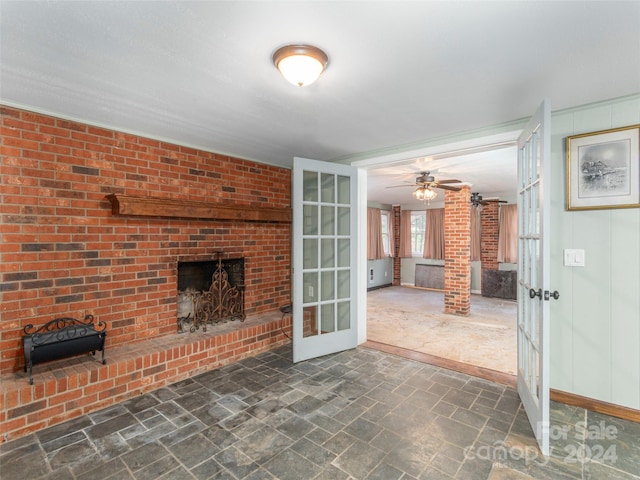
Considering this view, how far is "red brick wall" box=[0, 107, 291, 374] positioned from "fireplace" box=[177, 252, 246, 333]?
14 cm

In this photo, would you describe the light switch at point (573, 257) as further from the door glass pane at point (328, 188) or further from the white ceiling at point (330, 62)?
the door glass pane at point (328, 188)

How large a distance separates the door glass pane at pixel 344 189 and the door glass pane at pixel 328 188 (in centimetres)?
9

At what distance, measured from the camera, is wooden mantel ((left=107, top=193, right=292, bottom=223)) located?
9.25ft

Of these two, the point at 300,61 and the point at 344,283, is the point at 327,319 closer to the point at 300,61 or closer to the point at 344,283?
the point at 344,283

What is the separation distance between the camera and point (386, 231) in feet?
30.6

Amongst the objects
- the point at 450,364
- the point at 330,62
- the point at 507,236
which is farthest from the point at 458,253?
the point at 330,62

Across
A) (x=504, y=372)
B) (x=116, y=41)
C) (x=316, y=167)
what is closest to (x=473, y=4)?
(x=116, y=41)

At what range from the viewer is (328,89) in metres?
2.20

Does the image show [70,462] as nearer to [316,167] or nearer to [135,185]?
[135,185]

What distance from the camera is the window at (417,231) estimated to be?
9.05 meters

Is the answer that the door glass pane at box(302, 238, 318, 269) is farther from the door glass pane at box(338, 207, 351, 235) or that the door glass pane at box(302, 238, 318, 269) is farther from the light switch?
the light switch

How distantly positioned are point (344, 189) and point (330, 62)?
6.30 feet

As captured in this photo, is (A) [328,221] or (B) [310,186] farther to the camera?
(A) [328,221]

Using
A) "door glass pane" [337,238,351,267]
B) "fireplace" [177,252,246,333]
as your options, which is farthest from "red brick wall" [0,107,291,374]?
"door glass pane" [337,238,351,267]
